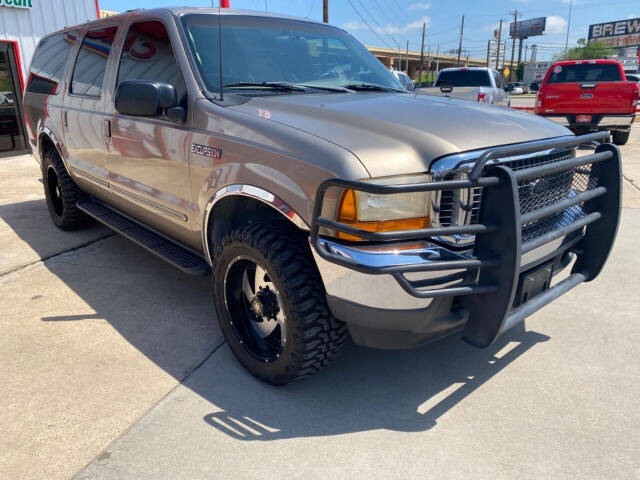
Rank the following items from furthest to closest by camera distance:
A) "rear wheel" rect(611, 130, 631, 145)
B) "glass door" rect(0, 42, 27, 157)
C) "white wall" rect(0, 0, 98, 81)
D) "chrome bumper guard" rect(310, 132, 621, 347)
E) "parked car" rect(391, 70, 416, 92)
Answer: "rear wheel" rect(611, 130, 631, 145)
"glass door" rect(0, 42, 27, 157)
"white wall" rect(0, 0, 98, 81)
"parked car" rect(391, 70, 416, 92)
"chrome bumper guard" rect(310, 132, 621, 347)

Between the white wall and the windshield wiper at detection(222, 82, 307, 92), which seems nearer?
the windshield wiper at detection(222, 82, 307, 92)

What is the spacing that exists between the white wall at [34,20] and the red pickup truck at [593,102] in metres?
10.3

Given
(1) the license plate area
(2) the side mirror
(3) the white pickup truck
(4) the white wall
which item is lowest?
(1) the license plate area

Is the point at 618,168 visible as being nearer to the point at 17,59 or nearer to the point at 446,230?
the point at 446,230

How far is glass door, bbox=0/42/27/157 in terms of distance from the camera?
Answer: 10.4 metres

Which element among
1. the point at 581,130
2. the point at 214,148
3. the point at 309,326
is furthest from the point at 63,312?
the point at 581,130

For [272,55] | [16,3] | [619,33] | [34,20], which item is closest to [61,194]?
[272,55]

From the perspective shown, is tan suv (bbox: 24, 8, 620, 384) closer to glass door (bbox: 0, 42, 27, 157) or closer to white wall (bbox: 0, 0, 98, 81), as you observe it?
white wall (bbox: 0, 0, 98, 81)

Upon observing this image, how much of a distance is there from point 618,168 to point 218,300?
7.29ft

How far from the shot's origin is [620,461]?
2.15 meters

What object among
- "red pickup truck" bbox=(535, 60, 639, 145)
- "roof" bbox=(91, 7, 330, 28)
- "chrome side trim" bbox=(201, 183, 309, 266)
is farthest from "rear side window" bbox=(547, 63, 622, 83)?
"chrome side trim" bbox=(201, 183, 309, 266)

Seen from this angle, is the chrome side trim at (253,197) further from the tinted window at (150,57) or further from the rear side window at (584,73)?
the rear side window at (584,73)

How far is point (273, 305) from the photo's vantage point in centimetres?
265

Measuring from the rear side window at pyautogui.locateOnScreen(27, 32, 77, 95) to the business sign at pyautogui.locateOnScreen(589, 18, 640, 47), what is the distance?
9359cm
